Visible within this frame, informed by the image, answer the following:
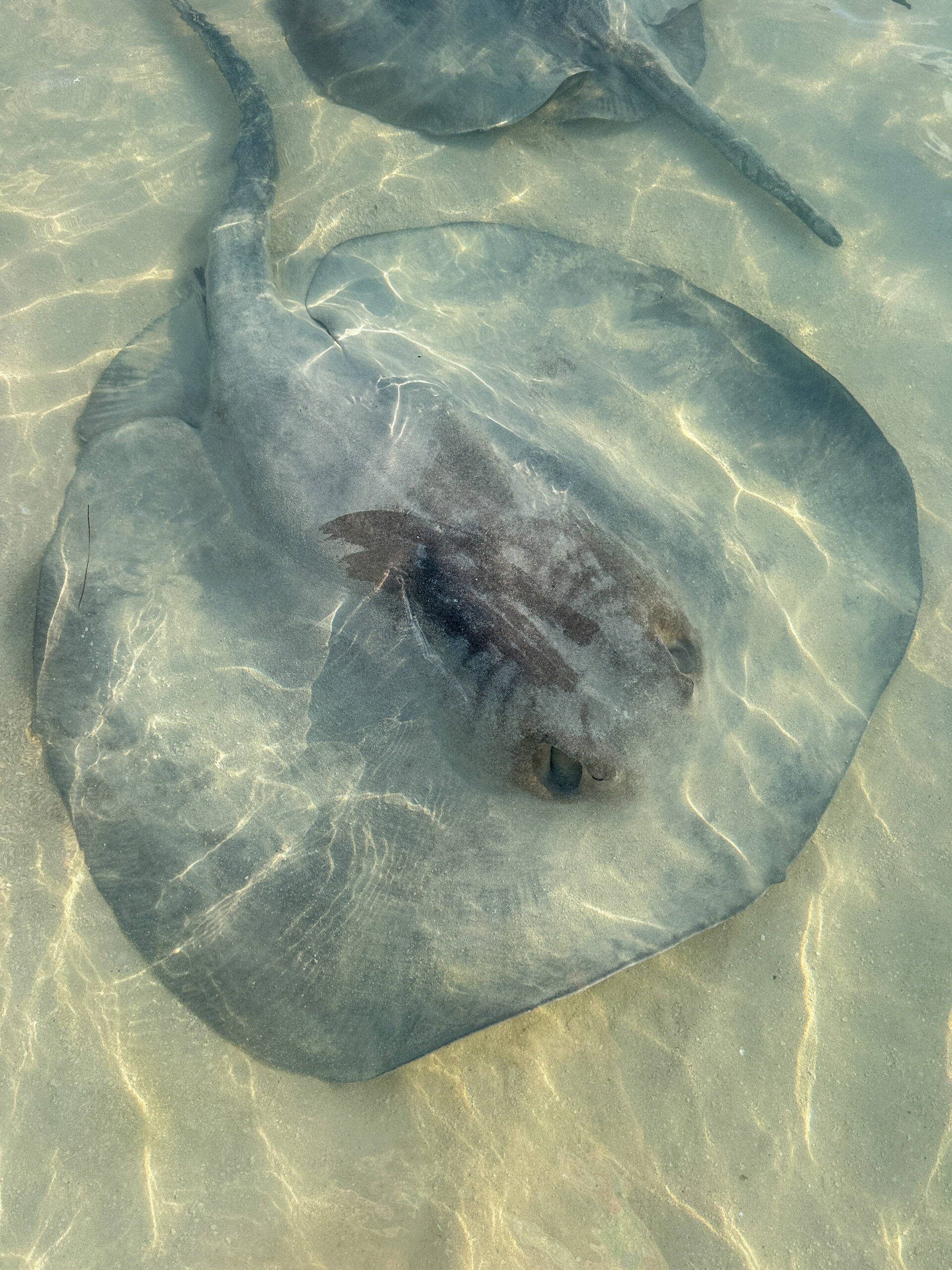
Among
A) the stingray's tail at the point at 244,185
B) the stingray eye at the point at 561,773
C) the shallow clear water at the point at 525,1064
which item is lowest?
the shallow clear water at the point at 525,1064

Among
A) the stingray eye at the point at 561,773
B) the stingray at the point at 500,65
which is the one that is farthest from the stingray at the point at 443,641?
the stingray at the point at 500,65

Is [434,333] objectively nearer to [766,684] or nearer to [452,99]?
[452,99]

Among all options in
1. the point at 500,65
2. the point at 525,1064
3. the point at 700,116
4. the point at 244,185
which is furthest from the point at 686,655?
the point at 500,65

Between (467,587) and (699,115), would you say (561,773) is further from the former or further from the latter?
(699,115)

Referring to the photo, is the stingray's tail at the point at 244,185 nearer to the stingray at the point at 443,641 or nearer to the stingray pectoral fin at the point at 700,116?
the stingray at the point at 443,641

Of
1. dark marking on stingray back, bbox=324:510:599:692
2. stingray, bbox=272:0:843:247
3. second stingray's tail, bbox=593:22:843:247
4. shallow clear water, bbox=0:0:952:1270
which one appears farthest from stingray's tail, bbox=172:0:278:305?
second stingray's tail, bbox=593:22:843:247

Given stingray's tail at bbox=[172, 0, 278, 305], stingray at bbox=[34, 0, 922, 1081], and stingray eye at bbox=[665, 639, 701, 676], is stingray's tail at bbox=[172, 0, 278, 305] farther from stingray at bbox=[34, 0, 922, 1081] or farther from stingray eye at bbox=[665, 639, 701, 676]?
stingray eye at bbox=[665, 639, 701, 676]
